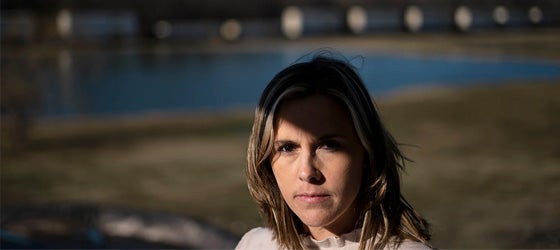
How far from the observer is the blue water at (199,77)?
1495 cm

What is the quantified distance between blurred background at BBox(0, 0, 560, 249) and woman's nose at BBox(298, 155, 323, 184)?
0.38m

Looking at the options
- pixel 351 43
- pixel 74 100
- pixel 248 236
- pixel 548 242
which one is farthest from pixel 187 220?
pixel 351 43

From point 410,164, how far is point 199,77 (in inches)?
450

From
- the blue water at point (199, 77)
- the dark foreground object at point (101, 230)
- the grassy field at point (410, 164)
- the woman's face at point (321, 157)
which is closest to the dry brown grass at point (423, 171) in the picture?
the grassy field at point (410, 164)

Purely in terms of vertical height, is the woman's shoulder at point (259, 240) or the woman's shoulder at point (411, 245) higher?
the woman's shoulder at point (259, 240)

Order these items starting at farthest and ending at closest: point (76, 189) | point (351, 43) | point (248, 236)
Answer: point (351, 43)
point (76, 189)
point (248, 236)

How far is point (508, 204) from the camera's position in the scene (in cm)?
→ 648

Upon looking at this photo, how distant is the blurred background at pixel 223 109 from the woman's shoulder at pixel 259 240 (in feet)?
1.28

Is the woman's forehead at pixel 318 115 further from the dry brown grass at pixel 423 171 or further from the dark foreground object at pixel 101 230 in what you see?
the dry brown grass at pixel 423 171

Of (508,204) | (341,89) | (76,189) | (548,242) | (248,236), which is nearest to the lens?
(341,89)

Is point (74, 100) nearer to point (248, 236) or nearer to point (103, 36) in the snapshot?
point (103, 36)

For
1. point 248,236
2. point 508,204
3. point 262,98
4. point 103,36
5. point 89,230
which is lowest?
point 508,204

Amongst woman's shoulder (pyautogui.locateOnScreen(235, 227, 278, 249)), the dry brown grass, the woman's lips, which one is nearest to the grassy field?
the dry brown grass

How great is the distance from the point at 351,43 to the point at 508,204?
1669cm
